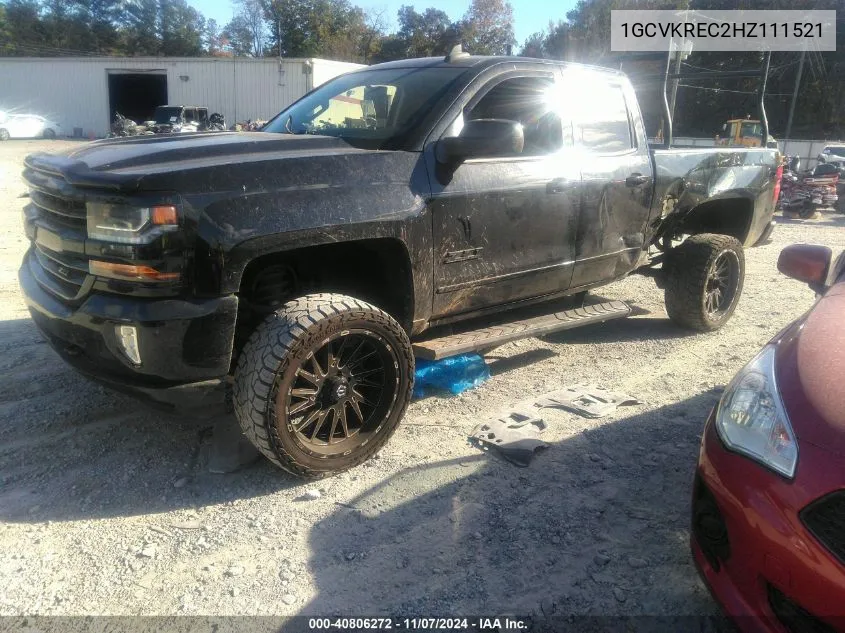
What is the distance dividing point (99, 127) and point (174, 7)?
34.6 m

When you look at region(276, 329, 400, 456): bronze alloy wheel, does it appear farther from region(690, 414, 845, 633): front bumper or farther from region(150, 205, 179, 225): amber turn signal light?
region(690, 414, 845, 633): front bumper

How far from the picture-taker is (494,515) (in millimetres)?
2770

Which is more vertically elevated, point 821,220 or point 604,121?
point 604,121

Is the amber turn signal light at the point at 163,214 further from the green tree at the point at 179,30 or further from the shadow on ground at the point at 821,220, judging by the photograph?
the green tree at the point at 179,30

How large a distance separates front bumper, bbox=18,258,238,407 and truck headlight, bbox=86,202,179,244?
240mm

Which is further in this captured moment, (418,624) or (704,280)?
(704,280)

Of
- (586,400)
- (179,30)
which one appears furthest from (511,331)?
A: (179,30)

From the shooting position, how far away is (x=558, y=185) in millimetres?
3787

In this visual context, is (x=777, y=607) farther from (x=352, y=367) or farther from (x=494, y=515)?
(x=352, y=367)

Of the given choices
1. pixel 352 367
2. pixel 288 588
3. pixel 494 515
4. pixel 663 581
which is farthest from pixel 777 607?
pixel 352 367

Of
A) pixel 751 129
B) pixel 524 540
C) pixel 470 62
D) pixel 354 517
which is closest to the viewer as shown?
pixel 524 540

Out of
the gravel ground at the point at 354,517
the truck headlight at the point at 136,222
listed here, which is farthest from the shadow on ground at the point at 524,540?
the truck headlight at the point at 136,222

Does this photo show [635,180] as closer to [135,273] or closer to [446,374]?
[446,374]

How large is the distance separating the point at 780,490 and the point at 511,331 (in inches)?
83.5
